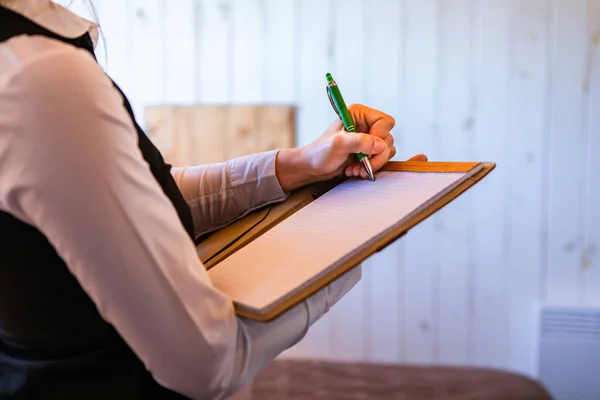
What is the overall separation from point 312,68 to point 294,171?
3.74ft

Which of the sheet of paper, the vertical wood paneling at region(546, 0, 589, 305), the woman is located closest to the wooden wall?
the vertical wood paneling at region(546, 0, 589, 305)

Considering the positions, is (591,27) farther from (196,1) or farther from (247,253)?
(247,253)

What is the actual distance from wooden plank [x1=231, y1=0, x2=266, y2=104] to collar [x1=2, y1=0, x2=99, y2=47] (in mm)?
1387

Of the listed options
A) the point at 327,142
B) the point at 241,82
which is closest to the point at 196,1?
the point at 241,82

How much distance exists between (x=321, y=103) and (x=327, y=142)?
114cm

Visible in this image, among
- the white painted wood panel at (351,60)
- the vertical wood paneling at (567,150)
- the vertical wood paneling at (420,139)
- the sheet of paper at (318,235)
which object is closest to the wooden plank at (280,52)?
the white painted wood panel at (351,60)

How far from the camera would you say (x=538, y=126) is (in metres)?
1.79

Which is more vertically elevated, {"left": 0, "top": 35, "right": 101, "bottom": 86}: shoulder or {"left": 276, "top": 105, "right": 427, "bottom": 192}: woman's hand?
{"left": 0, "top": 35, "right": 101, "bottom": 86}: shoulder

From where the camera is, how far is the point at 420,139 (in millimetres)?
1836

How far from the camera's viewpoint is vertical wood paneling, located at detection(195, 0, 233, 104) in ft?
6.20

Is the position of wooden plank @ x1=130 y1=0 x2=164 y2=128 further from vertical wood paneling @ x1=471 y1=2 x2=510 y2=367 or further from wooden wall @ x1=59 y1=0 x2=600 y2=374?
vertical wood paneling @ x1=471 y1=2 x2=510 y2=367

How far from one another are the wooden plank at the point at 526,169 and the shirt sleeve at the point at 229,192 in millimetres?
1241

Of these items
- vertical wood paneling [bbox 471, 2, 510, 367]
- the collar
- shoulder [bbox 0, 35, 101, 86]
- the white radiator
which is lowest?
the white radiator

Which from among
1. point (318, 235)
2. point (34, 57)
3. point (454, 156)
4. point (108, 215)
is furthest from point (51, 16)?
point (454, 156)
